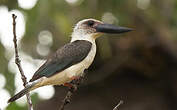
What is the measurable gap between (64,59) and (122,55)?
8.81ft

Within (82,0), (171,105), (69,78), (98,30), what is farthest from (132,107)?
(69,78)

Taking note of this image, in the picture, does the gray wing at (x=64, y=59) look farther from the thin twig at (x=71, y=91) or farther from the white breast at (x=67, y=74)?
the thin twig at (x=71, y=91)

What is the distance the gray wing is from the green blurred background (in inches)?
71.6

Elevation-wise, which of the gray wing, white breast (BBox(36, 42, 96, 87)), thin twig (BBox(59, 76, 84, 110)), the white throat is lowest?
thin twig (BBox(59, 76, 84, 110))

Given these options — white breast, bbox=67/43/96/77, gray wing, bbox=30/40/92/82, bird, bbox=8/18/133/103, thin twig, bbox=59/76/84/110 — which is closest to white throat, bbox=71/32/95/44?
bird, bbox=8/18/133/103

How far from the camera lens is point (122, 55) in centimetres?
700

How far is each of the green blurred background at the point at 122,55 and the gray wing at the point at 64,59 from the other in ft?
5.97

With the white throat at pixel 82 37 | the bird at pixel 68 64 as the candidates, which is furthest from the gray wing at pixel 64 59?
the white throat at pixel 82 37

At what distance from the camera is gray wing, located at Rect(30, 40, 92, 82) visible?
421cm

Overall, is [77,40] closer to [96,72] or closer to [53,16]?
[53,16]

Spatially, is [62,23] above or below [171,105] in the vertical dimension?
above

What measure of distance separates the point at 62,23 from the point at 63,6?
0.49 meters

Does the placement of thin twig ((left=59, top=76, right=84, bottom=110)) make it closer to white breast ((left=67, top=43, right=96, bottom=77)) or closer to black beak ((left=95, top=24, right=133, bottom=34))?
white breast ((left=67, top=43, right=96, bottom=77))

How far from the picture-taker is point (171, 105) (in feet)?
24.0
